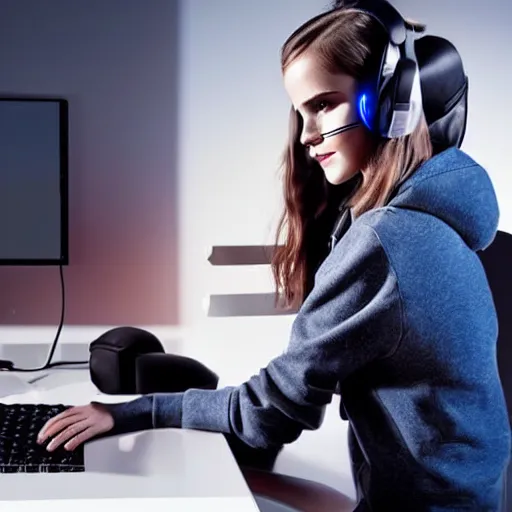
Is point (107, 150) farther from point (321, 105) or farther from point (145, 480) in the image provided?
point (145, 480)

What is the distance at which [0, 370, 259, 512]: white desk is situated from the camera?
0.70 meters

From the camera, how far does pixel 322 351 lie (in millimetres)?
848

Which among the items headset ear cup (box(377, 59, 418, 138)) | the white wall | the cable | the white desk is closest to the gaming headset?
headset ear cup (box(377, 59, 418, 138))

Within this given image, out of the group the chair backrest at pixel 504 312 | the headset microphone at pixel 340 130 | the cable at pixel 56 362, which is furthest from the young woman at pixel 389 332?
the cable at pixel 56 362

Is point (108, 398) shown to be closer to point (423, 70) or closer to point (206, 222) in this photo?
point (206, 222)

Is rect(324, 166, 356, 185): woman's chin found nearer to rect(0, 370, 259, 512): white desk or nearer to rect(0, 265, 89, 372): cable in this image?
rect(0, 370, 259, 512): white desk

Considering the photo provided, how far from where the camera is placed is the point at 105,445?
0.90 meters

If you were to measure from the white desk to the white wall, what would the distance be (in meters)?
0.65

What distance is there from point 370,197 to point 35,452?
0.48 meters

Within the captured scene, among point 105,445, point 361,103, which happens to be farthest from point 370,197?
point 105,445

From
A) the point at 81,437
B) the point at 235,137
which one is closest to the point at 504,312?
the point at 235,137

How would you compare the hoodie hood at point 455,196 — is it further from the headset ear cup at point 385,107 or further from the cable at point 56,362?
the cable at point 56,362

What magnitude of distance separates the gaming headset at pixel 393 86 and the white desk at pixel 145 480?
43 centimetres

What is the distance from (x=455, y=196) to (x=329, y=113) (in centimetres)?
21
